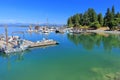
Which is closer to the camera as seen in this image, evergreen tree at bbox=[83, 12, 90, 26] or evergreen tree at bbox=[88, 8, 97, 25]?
evergreen tree at bbox=[88, 8, 97, 25]

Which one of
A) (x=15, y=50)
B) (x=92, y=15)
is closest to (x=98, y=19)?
(x=92, y=15)

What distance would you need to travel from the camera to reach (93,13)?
97375 mm

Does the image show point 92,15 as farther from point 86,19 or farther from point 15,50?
point 15,50

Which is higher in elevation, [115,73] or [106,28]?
[106,28]

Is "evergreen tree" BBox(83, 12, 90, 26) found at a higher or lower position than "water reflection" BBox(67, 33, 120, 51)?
higher

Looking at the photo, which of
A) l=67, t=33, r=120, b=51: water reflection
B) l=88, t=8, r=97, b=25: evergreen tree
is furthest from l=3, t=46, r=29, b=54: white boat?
l=88, t=8, r=97, b=25: evergreen tree

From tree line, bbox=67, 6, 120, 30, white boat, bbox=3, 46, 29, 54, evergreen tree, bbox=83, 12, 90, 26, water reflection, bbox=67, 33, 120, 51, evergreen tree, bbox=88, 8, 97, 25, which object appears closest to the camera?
white boat, bbox=3, 46, 29, 54

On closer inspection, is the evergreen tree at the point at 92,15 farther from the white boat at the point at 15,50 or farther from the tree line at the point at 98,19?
the white boat at the point at 15,50

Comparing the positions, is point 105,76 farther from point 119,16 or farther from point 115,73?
point 119,16

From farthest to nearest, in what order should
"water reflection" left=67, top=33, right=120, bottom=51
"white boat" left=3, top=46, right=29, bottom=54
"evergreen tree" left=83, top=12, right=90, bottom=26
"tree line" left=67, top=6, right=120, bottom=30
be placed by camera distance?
"evergreen tree" left=83, top=12, right=90, bottom=26
"tree line" left=67, top=6, right=120, bottom=30
"water reflection" left=67, top=33, right=120, bottom=51
"white boat" left=3, top=46, right=29, bottom=54

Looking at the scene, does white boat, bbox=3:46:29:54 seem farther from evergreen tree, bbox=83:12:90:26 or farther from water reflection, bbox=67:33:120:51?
evergreen tree, bbox=83:12:90:26

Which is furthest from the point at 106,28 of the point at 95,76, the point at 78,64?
the point at 95,76

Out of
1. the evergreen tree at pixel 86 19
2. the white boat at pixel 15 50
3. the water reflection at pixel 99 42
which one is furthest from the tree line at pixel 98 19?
the white boat at pixel 15 50

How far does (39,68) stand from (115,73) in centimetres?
1011
